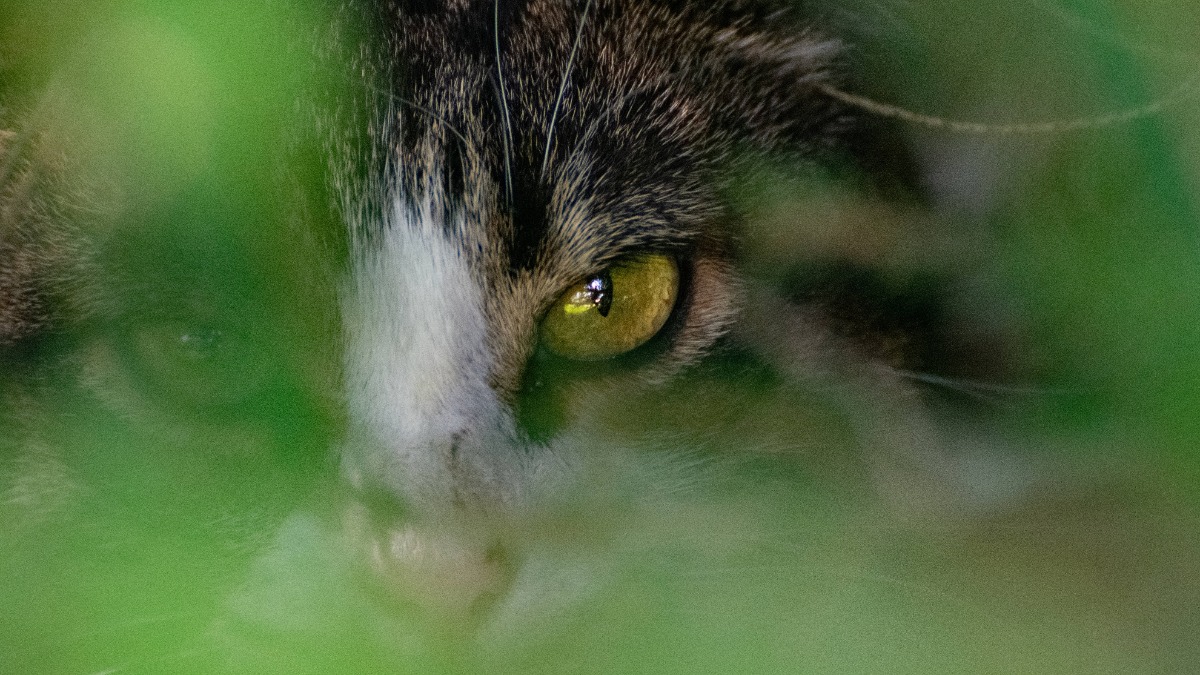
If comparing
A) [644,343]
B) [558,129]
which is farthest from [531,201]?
[644,343]

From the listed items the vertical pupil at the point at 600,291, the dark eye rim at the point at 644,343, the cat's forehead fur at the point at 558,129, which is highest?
the cat's forehead fur at the point at 558,129

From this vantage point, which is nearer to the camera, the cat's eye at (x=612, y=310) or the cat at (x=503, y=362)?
the cat at (x=503, y=362)

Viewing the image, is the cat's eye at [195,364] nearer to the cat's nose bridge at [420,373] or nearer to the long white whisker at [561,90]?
the cat's nose bridge at [420,373]

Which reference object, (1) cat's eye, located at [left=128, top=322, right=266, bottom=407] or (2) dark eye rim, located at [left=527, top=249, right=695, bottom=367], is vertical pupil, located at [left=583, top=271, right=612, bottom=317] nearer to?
(2) dark eye rim, located at [left=527, top=249, right=695, bottom=367]

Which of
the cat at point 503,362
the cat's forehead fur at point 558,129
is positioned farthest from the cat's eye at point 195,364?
the cat's forehead fur at point 558,129

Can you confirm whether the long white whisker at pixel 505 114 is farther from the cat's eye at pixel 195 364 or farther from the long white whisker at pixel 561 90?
the cat's eye at pixel 195 364

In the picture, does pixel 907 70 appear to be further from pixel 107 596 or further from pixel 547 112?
pixel 107 596

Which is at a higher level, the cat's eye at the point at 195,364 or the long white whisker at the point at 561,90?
the long white whisker at the point at 561,90
